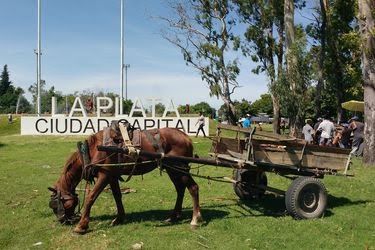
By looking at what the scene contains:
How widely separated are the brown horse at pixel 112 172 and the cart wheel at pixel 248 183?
146 cm

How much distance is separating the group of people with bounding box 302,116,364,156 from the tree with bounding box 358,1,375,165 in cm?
263

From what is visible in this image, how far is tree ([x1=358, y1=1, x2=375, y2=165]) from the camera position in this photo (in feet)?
55.0

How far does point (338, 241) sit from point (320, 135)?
1383cm

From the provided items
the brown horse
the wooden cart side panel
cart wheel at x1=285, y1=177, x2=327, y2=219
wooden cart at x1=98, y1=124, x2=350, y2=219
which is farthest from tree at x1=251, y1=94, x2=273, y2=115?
the brown horse

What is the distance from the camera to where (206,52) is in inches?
1475

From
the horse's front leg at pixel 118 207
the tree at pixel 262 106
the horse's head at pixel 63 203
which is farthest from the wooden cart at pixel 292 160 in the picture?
the tree at pixel 262 106

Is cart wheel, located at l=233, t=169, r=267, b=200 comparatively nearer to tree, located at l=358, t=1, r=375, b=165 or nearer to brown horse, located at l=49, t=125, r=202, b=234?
brown horse, located at l=49, t=125, r=202, b=234

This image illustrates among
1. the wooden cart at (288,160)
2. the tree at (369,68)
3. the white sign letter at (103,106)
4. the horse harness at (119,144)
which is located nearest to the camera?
the horse harness at (119,144)

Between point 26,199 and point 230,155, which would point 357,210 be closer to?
point 230,155

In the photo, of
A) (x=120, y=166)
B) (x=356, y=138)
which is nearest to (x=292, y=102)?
(x=356, y=138)

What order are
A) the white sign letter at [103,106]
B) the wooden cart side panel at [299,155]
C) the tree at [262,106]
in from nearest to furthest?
Result: the wooden cart side panel at [299,155] < the white sign letter at [103,106] < the tree at [262,106]

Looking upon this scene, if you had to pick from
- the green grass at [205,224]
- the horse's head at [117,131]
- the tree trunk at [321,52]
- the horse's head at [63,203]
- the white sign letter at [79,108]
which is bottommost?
the green grass at [205,224]

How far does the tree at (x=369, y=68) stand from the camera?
16.8 metres

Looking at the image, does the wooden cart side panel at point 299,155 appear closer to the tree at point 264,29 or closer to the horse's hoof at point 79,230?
the horse's hoof at point 79,230
